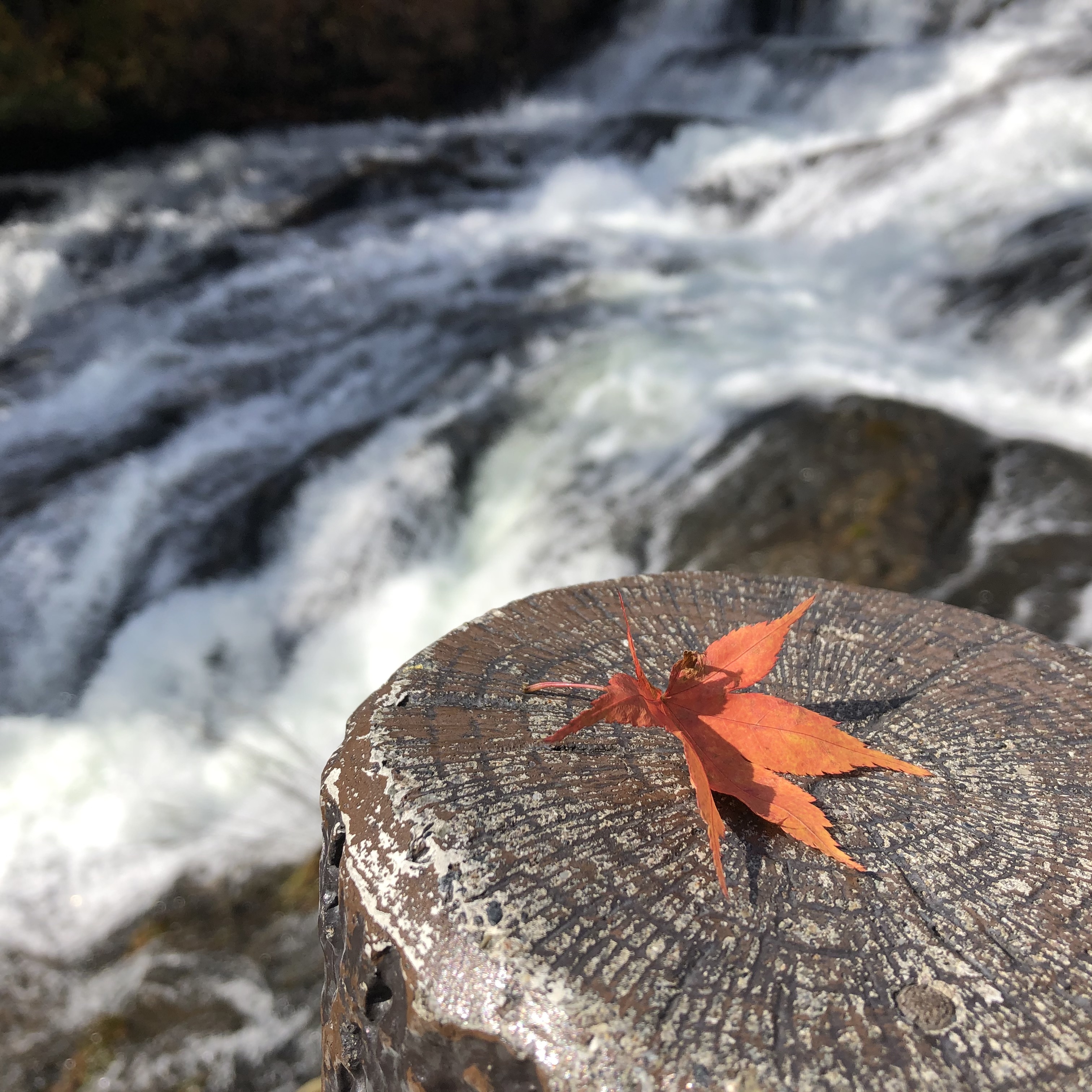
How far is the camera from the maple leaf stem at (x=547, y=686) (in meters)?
1.20

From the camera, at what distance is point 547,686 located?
49.1 inches

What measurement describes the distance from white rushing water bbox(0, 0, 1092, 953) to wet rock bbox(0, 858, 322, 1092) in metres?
0.14

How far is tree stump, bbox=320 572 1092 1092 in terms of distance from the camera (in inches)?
31.8

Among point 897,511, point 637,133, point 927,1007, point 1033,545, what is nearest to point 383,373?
point 897,511

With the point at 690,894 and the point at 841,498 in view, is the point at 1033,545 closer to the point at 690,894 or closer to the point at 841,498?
the point at 841,498

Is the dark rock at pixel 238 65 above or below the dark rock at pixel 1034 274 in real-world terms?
above

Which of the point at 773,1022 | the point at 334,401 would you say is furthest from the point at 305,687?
the point at 773,1022

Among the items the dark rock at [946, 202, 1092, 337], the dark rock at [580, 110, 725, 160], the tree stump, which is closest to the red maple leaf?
the tree stump

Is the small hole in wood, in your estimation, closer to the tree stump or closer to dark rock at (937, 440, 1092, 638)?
the tree stump

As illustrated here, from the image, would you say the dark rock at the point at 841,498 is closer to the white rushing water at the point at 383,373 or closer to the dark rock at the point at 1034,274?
the white rushing water at the point at 383,373

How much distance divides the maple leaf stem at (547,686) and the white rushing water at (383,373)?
212 centimetres

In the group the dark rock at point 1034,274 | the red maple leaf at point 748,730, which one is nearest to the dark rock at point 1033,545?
the dark rock at point 1034,274

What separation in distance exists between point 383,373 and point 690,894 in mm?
4884

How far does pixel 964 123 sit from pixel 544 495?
5.72m
